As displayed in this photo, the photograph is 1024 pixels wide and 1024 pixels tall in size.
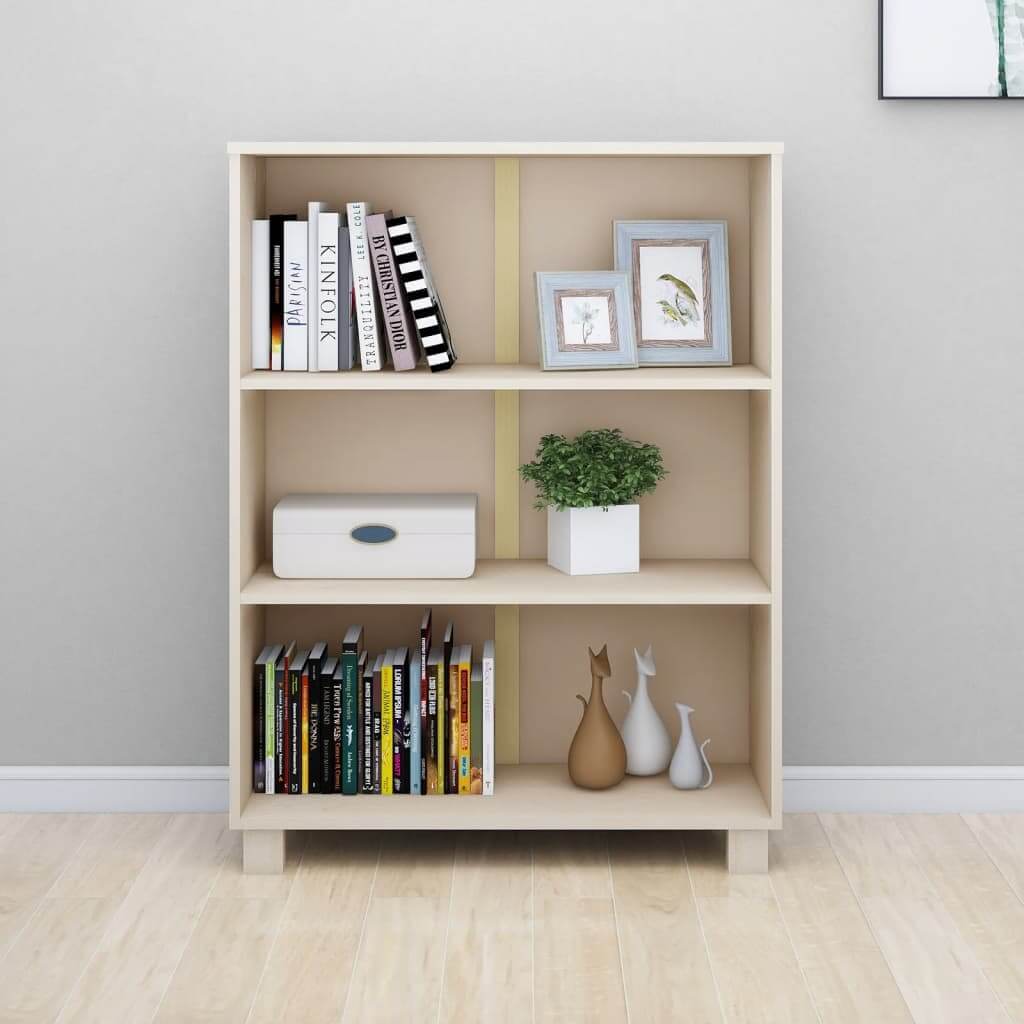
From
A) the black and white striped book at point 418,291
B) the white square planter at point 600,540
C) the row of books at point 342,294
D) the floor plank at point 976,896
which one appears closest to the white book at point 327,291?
the row of books at point 342,294

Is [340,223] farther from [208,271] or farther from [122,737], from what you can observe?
[122,737]

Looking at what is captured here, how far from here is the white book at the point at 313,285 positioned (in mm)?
2557

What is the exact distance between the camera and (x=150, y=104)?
108 inches

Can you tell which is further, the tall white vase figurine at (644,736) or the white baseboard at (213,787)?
the white baseboard at (213,787)

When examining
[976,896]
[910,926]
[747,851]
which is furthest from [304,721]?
[976,896]

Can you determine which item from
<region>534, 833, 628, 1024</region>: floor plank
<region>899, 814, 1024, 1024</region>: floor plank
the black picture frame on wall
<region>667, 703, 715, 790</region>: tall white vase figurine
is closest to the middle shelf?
<region>667, 703, 715, 790</region>: tall white vase figurine

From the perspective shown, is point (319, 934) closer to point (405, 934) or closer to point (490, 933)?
point (405, 934)

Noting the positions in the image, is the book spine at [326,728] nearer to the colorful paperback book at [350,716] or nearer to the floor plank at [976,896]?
the colorful paperback book at [350,716]

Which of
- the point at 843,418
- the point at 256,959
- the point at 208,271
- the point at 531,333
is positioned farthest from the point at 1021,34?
the point at 256,959

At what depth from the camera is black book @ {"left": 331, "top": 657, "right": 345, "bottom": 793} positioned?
266cm

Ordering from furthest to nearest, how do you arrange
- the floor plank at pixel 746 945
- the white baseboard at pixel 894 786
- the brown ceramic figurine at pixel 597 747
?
the white baseboard at pixel 894 786 → the brown ceramic figurine at pixel 597 747 → the floor plank at pixel 746 945

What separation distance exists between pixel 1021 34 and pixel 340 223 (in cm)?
140

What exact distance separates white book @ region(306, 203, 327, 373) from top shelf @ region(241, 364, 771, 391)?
0.15 ft

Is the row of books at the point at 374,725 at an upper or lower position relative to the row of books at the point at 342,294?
lower
